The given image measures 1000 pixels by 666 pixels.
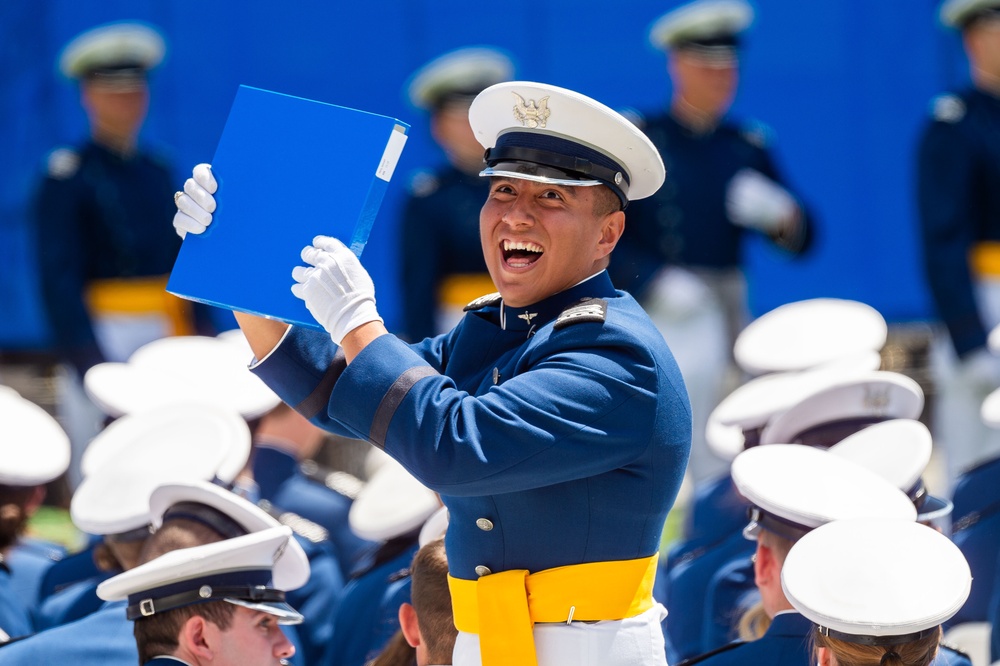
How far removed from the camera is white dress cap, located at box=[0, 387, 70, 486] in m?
4.13

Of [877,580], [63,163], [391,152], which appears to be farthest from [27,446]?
[63,163]

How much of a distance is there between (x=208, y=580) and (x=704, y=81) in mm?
4767

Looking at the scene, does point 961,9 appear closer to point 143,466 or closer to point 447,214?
point 447,214

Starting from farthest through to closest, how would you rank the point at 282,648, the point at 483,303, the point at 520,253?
the point at 282,648
the point at 483,303
the point at 520,253

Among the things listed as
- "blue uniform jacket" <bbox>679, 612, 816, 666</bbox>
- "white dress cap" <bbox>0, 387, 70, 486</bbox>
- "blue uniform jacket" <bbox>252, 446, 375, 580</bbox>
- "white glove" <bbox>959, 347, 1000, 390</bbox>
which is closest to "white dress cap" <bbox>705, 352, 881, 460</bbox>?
"blue uniform jacket" <bbox>679, 612, 816, 666</bbox>

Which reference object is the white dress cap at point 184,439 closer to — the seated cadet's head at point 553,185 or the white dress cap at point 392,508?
the white dress cap at point 392,508

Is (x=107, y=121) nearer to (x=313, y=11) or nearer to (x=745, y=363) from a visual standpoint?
(x=313, y=11)

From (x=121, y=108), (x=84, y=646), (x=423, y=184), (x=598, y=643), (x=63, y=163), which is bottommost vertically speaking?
(x=63, y=163)

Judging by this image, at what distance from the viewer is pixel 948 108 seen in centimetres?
679

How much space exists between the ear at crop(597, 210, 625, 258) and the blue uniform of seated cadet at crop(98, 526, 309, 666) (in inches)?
36.9

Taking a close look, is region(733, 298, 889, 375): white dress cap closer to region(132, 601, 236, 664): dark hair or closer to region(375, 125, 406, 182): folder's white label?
region(132, 601, 236, 664): dark hair

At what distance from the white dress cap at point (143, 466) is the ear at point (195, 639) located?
2.24 feet

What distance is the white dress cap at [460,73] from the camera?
23.3 ft

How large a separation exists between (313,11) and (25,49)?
150cm
